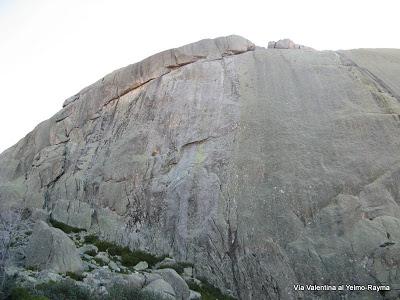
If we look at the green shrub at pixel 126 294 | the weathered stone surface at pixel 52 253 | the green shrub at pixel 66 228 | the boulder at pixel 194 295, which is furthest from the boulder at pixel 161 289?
the green shrub at pixel 66 228

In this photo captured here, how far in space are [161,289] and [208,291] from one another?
367 cm

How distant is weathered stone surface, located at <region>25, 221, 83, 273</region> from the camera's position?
19763 mm

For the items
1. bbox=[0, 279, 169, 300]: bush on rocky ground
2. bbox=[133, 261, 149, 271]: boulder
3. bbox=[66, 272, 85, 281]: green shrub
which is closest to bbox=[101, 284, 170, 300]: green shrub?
bbox=[0, 279, 169, 300]: bush on rocky ground

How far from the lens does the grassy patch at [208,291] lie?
67.2ft

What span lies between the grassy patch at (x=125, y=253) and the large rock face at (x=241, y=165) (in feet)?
2.11

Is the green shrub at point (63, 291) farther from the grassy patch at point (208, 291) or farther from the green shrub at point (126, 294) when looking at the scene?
the grassy patch at point (208, 291)

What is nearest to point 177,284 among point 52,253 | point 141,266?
point 141,266

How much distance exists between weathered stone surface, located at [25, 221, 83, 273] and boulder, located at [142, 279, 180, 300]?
361 centimetres

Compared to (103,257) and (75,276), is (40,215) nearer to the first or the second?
(103,257)

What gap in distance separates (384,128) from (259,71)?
898cm

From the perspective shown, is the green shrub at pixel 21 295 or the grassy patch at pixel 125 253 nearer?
the green shrub at pixel 21 295

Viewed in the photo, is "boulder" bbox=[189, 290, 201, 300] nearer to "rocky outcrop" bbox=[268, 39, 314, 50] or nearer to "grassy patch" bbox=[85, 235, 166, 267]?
"grassy patch" bbox=[85, 235, 166, 267]

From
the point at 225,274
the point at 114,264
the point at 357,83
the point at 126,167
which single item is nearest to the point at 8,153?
the point at 126,167

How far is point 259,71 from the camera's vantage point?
101 ft
